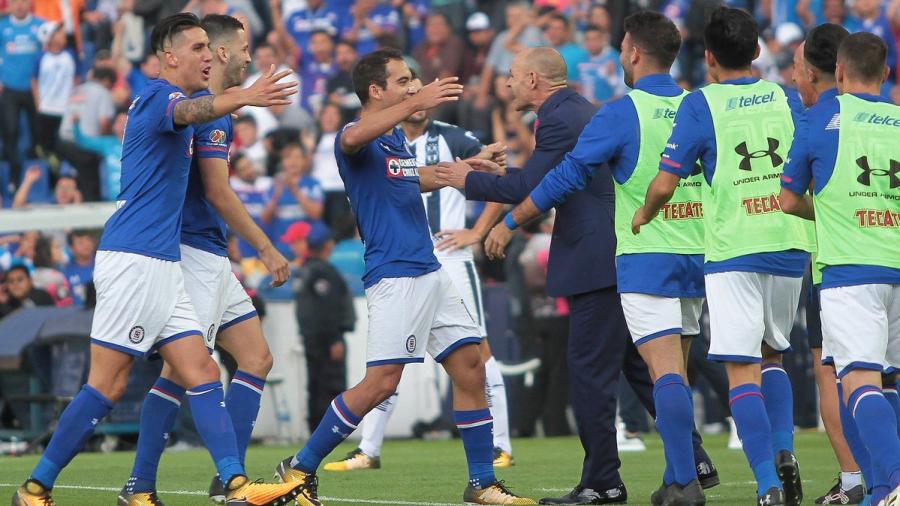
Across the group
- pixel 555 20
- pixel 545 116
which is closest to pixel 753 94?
pixel 545 116

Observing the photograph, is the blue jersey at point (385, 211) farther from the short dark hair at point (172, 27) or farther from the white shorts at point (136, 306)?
the white shorts at point (136, 306)

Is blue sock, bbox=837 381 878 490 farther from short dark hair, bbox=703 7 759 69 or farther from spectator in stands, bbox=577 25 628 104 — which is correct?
spectator in stands, bbox=577 25 628 104

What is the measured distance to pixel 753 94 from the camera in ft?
24.1

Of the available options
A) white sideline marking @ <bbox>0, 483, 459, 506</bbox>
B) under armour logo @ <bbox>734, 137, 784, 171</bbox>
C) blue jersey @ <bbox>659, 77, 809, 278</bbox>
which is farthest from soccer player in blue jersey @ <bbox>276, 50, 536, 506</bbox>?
under armour logo @ <bbox>734, 137, 784, 171</bbox>

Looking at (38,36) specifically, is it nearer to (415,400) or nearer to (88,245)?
(88,245)

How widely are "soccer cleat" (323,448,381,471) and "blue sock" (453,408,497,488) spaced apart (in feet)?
10.2

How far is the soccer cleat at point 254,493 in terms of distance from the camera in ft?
23.3

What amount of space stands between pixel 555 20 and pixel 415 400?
17.9 ft

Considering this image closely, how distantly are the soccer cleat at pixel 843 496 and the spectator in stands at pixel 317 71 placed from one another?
1305 centimetres

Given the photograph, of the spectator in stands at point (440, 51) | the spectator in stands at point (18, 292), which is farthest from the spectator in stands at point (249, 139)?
the spectator in stands at point (18, 292)

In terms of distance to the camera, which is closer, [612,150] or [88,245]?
[612,150]

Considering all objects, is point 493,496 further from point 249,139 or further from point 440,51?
point 440,51

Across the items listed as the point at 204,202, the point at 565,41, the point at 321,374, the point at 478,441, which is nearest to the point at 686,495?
the point at 478,441

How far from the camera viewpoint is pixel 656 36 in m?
7.83
